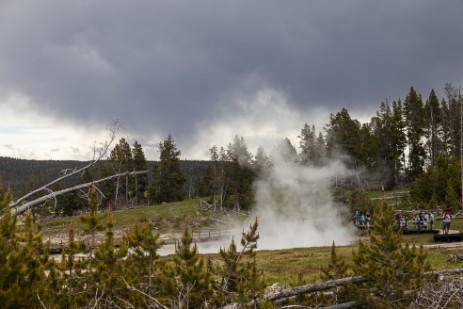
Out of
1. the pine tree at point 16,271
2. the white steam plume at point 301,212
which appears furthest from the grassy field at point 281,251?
the white steam plume at point 301,212

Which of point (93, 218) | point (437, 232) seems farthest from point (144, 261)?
point (437, 232)

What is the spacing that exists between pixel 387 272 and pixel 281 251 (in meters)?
18.4

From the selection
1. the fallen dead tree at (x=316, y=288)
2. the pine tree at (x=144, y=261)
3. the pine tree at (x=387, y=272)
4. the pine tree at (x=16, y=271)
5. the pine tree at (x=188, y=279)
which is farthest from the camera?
the pine tree at (x=387, y=272)

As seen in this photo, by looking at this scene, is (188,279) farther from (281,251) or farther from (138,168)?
(138,168)

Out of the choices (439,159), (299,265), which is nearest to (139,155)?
(439,159)

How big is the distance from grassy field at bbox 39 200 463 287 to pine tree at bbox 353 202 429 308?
586mm

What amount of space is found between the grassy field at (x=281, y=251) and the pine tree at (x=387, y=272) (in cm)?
59

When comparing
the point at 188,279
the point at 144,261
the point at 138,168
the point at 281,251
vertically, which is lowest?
the point at 281,251

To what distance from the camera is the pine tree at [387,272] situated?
877cm

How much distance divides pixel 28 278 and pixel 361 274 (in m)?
6.94

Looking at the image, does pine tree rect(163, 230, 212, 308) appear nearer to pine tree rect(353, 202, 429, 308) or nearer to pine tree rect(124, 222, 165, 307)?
pine tree rect(124, 222, 165, 307)

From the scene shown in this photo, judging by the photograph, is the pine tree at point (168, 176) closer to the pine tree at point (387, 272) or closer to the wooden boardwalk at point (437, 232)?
the wooden boardwalk at point (437, 232)

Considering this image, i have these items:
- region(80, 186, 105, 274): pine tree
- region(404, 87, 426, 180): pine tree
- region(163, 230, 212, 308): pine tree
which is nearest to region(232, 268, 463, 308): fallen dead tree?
region(163, 230, 212, 308): pine tree

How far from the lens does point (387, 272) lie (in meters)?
8.81
